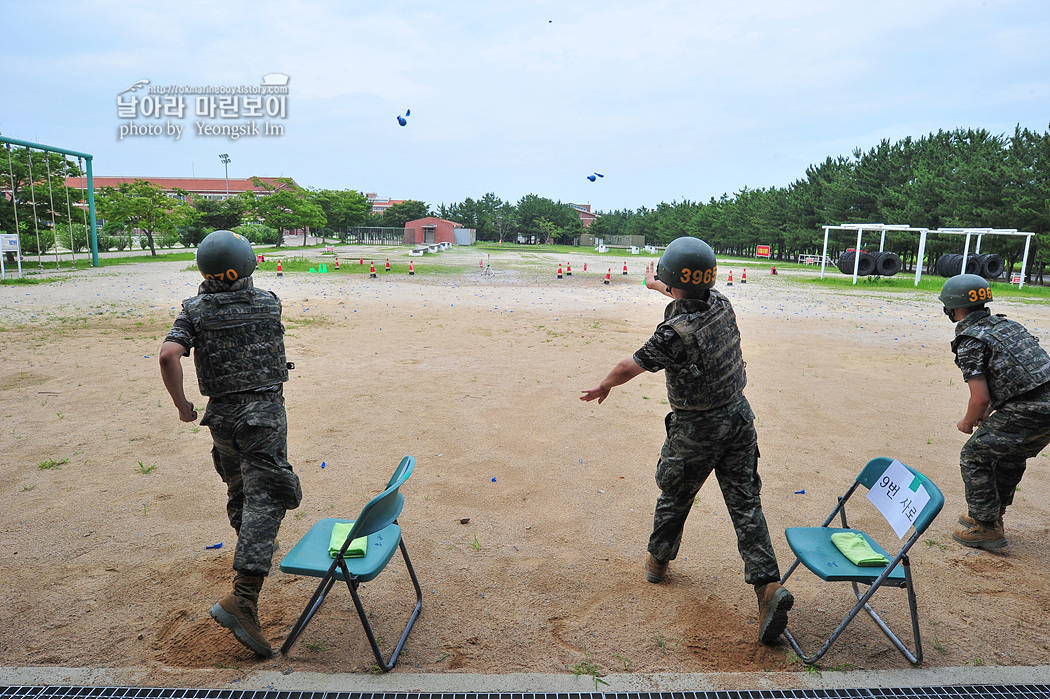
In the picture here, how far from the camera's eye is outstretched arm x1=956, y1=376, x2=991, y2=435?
3815 millimetres

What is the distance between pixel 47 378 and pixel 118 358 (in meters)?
1.28

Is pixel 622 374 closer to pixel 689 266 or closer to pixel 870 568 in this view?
pixel 689 266

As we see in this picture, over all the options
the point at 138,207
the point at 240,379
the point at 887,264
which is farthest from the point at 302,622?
the point at 138,207

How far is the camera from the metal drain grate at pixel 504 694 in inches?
101

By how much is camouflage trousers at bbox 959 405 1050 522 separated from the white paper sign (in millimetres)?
1345

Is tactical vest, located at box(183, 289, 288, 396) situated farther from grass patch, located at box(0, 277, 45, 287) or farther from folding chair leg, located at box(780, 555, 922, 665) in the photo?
grass patch, located at box(0, 277, 45, 287)

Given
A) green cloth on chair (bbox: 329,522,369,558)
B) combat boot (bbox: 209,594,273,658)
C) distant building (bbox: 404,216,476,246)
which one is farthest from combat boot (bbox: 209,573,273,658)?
distant building (bbox: 404,216,476,246)

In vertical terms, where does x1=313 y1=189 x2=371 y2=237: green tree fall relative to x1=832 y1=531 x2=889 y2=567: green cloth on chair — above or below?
above

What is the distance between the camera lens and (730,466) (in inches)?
124

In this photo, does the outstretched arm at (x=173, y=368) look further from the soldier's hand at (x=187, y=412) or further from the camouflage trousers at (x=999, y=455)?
the camouflage trousers at (x=999, y=455)

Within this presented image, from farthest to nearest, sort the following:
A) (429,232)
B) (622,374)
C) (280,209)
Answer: (429,232)
(280,209)
(622,374)

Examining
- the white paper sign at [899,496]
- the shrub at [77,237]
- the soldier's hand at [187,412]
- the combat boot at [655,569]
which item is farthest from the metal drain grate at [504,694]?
the shrub at [77,237]

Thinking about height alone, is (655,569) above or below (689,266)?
below

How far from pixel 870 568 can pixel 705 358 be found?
1.23m
